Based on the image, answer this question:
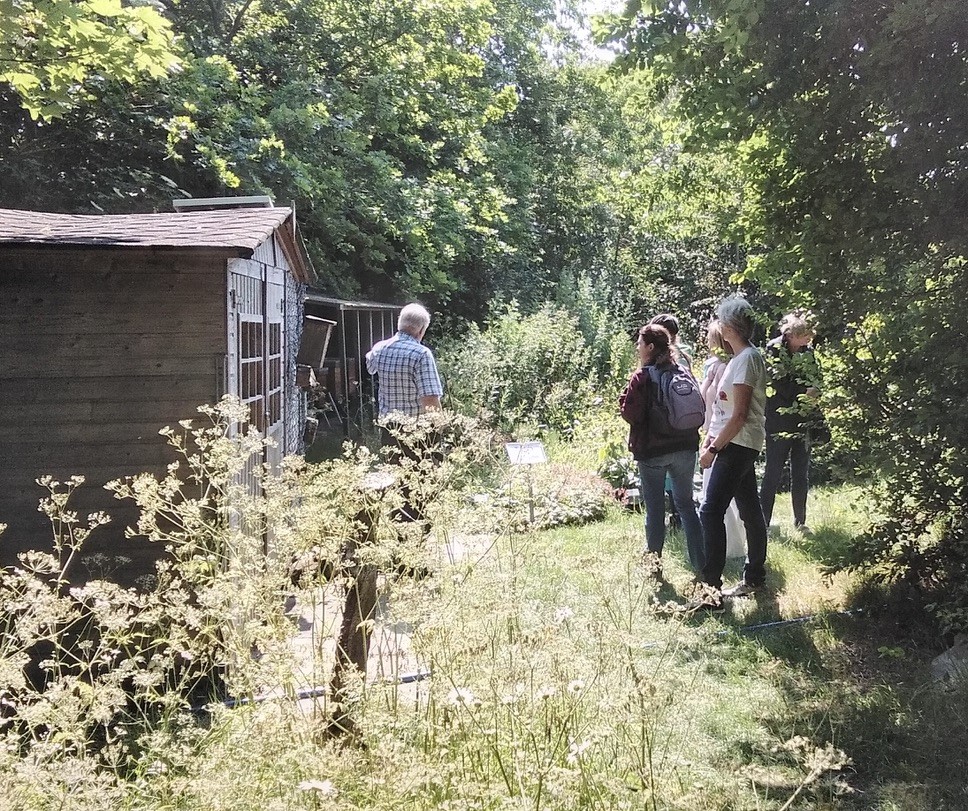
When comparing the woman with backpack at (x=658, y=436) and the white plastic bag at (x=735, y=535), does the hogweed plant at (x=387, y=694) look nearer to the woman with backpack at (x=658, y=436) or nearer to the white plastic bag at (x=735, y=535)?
the woman with backpack at (x=658, y=436)

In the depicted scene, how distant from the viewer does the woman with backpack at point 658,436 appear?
18.1 ft

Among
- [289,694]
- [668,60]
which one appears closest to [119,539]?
[289,694]

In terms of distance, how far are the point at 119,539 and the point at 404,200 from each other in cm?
1128

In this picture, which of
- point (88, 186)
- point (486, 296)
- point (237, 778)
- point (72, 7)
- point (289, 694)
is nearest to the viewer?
point (237, 778)

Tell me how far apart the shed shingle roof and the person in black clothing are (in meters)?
3.60

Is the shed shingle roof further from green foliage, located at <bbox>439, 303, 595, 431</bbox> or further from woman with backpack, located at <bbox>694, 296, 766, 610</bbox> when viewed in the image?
green foliage, located at <bbox>439, 303, 595, 431</bbox>

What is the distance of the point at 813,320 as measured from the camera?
5188 mm

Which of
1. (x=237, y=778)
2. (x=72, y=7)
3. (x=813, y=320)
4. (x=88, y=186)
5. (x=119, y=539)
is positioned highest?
(x=88, y=186)

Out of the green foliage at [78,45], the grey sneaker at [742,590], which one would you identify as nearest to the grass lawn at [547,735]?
the grey sneaker at [742,590]

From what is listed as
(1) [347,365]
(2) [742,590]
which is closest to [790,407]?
(2) [742,590]

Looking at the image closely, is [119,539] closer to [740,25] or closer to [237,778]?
[237,778]

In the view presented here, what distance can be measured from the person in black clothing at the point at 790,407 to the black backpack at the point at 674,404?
560 millimetres

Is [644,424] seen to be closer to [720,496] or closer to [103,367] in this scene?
[720,496]

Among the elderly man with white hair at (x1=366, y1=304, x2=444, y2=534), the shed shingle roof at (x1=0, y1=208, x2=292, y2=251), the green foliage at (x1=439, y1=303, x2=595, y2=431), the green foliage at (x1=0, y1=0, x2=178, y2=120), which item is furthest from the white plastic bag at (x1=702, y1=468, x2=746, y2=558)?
the green foliage at (x1=439, y1=303, x2=595, y2=431)
